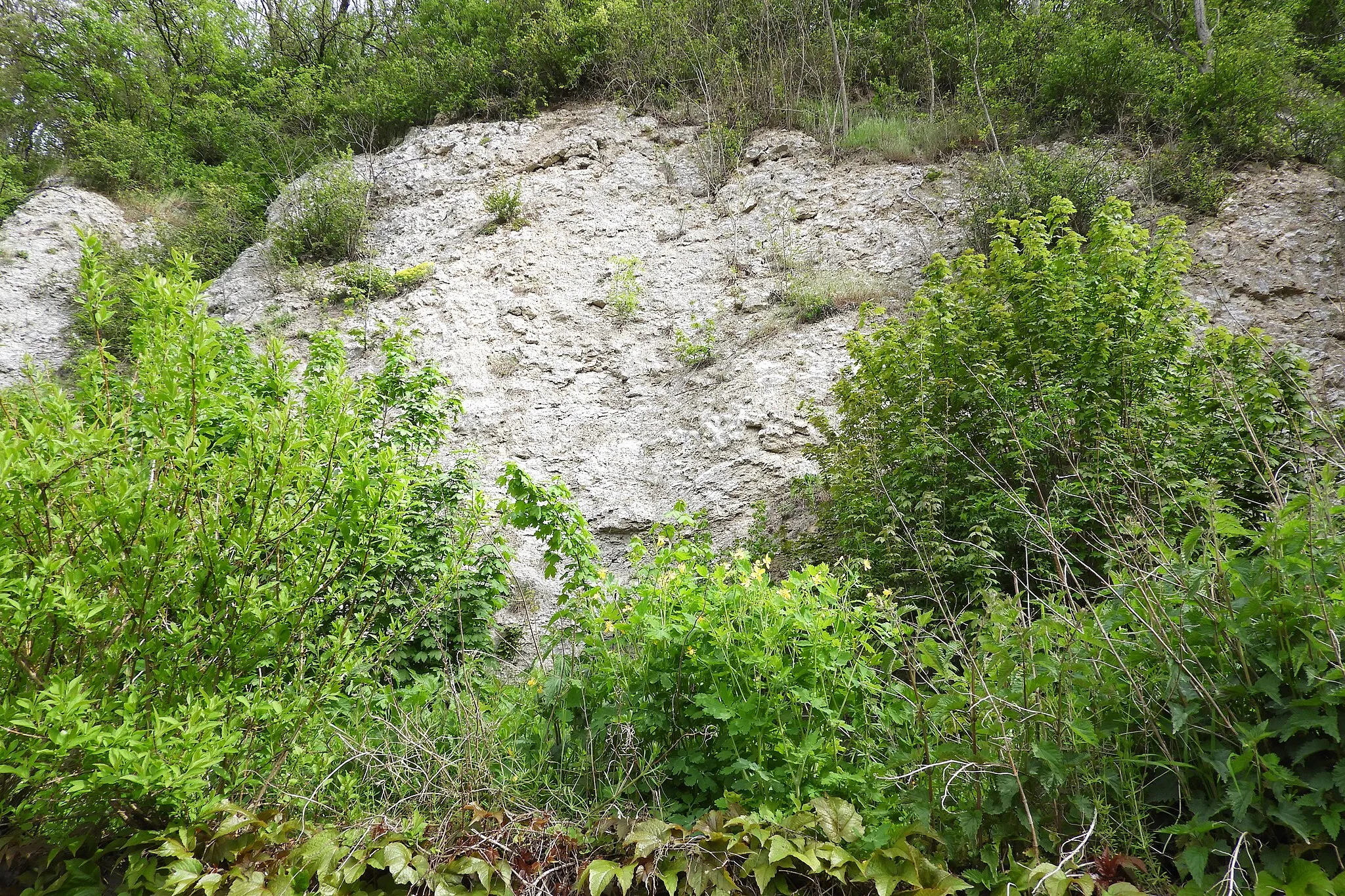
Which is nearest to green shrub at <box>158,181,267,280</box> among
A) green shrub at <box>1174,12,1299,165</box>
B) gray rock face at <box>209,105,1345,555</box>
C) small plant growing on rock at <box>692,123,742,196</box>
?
gray rock face at <box>209,105,1345,555</box>

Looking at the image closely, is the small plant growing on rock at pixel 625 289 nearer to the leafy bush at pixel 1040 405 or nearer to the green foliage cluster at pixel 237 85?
the green foliage cluster at pixel 237 85

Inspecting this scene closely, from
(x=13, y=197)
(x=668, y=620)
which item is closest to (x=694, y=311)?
(x=668, y=620)

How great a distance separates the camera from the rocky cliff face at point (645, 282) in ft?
23.7

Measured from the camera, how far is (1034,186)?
8.18 meters

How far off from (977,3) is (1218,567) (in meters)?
13.4

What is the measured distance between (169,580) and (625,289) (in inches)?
331

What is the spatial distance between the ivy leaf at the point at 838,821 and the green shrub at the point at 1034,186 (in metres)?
A: 7.47

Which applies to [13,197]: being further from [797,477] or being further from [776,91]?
[797,477]

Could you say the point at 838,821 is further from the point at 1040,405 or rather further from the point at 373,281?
the point at 373,281

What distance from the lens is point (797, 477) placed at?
6395 millimetres

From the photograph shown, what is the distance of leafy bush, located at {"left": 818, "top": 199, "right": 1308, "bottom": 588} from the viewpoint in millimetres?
4023

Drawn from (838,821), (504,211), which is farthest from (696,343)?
(838,821)

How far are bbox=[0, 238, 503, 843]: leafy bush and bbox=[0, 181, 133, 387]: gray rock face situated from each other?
10.4m

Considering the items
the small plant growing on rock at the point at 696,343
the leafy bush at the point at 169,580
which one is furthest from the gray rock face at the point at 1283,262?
the leafy bush at the point at 169,580
